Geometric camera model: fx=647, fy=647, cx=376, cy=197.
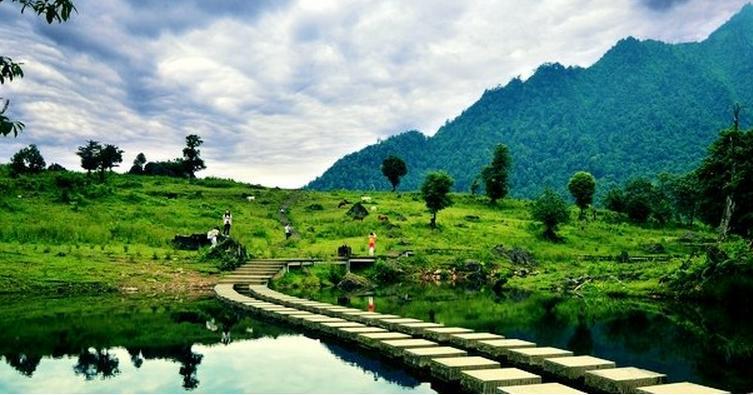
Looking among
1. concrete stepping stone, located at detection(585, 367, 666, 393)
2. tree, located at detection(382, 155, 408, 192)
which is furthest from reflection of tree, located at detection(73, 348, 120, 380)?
tree, located at detection(382, 155, 408, 192)

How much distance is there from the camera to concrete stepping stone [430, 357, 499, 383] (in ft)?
37.2

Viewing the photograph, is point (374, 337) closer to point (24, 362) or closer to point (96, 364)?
point (96, 364)

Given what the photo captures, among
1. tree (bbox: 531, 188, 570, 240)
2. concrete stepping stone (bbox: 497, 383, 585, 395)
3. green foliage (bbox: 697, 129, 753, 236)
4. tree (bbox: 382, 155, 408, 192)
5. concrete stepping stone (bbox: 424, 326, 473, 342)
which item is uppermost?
tree (bbox: 382, 155, 408, 192)

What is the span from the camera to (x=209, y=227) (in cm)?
4869

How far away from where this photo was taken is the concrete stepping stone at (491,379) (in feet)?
33.1

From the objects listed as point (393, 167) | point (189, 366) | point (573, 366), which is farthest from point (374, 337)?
point (393, 167)

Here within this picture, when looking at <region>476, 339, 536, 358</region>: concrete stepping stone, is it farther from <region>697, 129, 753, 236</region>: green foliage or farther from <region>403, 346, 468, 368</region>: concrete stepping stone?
<region>697, 129, 753, 236</region>: green foliage

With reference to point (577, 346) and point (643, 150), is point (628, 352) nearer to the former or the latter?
point (577, 346)

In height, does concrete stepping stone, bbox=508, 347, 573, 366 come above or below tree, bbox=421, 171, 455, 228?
below

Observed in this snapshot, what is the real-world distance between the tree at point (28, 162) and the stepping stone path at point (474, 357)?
5866 centimetres

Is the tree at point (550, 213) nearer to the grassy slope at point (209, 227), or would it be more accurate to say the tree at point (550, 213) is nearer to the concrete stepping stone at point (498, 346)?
the grassy slope at point (209, 227)

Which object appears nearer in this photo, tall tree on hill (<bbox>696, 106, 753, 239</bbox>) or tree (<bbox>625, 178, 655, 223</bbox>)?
tall tree on hill (<bbox>696, 106, 753, 239</bbox>)

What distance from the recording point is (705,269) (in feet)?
97.9

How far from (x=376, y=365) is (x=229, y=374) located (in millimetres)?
3038
